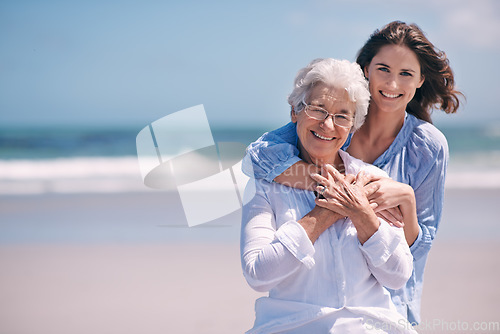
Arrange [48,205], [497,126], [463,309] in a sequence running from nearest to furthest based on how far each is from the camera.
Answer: [463,309] → [48,205] → [497,126]

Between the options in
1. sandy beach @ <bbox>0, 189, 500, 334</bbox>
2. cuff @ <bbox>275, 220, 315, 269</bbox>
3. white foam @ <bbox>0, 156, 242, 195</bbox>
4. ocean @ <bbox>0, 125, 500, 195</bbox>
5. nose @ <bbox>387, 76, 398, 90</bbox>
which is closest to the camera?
cuff @ <bbox>275, 220, 315, 269</bbox>

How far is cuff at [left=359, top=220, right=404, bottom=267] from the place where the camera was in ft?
6.03

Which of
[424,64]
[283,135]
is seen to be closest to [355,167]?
[283,135]

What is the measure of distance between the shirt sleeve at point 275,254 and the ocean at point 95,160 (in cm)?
777

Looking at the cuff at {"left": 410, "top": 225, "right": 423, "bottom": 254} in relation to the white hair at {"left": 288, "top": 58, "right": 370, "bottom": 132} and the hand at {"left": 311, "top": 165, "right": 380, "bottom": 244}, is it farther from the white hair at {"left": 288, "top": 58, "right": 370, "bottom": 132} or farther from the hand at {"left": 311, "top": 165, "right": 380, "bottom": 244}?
the white hair at {"left": 288, "top": 58, "right": 370, "bottom": 132}

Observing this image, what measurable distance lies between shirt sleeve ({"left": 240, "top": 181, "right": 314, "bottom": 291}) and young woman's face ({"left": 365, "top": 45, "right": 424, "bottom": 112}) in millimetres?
971

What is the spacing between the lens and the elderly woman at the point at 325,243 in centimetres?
185

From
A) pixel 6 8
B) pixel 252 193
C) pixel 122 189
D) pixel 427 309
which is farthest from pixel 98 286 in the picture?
pixel 6 8

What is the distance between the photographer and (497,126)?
91.0 ft

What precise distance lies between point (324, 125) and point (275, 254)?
0.52 metres

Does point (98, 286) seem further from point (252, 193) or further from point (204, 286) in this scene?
point (252, 193)

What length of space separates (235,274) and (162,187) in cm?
488

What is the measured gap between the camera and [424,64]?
258cm

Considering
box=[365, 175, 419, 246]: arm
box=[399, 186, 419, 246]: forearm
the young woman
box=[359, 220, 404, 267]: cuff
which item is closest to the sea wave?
the young woman
